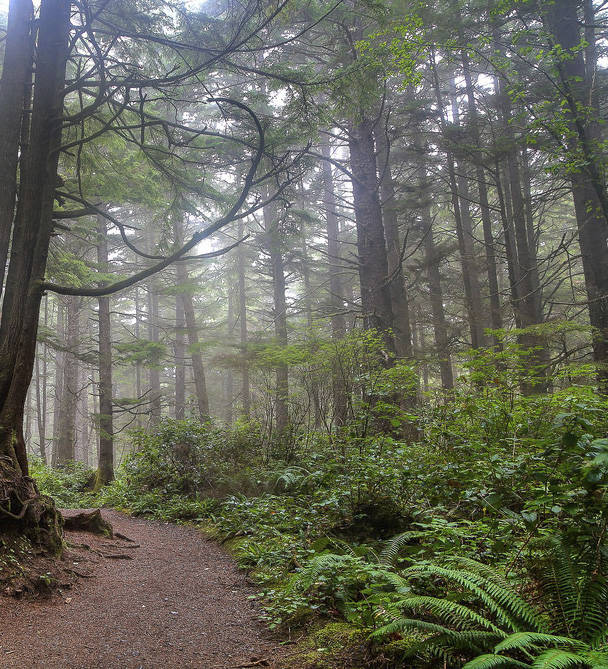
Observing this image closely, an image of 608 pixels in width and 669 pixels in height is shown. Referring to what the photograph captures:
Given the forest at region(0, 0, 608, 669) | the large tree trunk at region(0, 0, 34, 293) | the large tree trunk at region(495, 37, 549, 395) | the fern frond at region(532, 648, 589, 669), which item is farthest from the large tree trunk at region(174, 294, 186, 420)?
the fern frond at region(532, 648, 589, 669)

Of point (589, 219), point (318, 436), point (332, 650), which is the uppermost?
point (589, 219)

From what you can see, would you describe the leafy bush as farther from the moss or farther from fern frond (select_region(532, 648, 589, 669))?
fern frond (select_region(532, 648, 589, 669))

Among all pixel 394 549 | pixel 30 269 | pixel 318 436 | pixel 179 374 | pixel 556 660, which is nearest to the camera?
pixel 556 660

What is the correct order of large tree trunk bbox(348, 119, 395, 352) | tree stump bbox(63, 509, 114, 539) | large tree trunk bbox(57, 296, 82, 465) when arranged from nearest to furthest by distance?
1. tree stump bbox(63, 509, 114, 539)
2. large tree trunk bbox(348, 119, 395, 352)
3. large tree trunk bbox(57, 296, 82, 465)

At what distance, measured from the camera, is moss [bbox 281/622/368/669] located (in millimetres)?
2736

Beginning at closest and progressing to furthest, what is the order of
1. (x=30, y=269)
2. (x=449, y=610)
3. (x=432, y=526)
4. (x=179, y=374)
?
(x=449, y=610)
(x=432, y=526)
(x=30, y=269)
(x=179, y=374)

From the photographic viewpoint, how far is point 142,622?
3.72 meters

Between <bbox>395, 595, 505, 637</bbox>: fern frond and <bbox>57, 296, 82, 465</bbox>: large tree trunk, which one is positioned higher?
<bbox>57, 296, 82, 465</bbox>: large tree trunk

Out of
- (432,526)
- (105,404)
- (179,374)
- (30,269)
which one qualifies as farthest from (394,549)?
(179,374)

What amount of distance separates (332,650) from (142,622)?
1.75 meters

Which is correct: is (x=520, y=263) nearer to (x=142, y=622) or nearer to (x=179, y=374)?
(x=142, y=622)

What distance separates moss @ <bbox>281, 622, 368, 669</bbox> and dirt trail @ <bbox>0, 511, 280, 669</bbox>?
191 millimetres

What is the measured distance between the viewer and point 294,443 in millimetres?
8898

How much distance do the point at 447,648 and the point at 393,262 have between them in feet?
47.1
